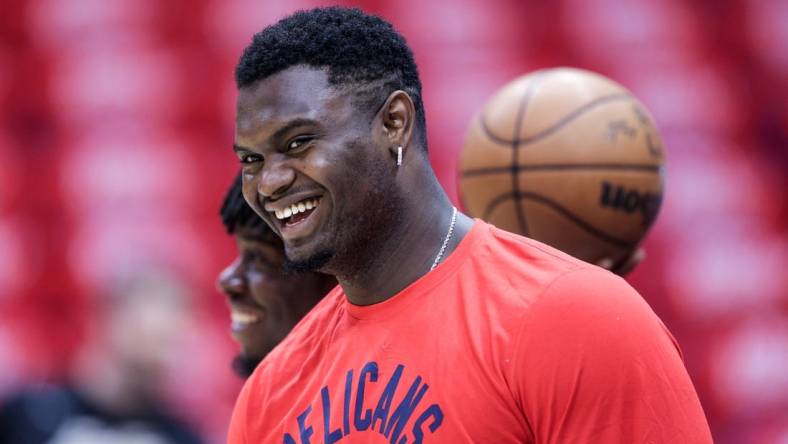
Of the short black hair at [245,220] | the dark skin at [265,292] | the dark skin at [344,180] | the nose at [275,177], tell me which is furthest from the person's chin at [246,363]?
the nose at [275,177]

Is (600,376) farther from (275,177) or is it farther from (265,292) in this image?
(265,292)

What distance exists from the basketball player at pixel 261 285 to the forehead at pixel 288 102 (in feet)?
2.85

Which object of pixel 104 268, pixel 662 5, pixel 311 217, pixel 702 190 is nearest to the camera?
pixel 311 217

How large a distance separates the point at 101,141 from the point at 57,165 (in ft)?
0.97

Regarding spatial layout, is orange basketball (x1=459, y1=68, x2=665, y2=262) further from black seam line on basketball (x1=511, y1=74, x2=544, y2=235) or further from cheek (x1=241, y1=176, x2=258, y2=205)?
cheek (x1=241, y1=176, x2=258, y2=205)

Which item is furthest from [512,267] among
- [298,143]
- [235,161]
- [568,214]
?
[235,161]

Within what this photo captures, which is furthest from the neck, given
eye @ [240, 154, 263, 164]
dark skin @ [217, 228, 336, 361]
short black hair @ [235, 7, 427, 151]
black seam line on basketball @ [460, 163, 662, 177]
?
black seam line on basketball @ [460, 163, 662, 177]

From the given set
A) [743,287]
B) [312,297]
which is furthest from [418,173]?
[743,287]

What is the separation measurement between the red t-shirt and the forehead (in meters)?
0.35

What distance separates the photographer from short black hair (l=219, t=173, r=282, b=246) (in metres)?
2.87

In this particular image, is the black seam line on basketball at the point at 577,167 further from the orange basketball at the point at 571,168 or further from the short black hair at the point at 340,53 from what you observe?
the short black hair at the point at 340,53

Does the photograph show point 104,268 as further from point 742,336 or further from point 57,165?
point 742,336

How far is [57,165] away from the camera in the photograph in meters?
6.75

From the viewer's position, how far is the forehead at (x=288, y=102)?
1.97 metres
